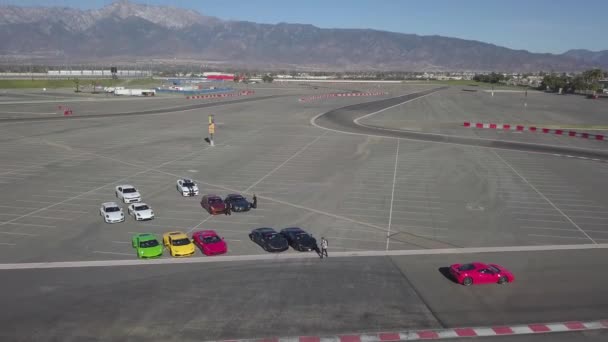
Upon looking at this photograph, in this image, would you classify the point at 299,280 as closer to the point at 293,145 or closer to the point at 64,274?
the point at 64,274

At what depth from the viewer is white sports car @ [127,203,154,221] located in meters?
34.0

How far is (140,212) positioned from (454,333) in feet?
75.1

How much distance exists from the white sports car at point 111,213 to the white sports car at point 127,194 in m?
3.21

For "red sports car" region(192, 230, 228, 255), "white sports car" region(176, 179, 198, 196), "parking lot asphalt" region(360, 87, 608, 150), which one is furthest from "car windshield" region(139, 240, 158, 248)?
"parking lot asphalt" region(360, 87, 608, 150)

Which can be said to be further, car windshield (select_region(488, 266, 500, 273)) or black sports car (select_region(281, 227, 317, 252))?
black sports car (select_region(281, 227, 317, 252))

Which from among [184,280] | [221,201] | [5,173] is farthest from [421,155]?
[5,173]

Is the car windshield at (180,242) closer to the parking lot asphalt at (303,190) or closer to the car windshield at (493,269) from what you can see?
the parking lot asphalt at (303,190)

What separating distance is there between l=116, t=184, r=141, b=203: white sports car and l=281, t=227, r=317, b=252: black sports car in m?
14.2

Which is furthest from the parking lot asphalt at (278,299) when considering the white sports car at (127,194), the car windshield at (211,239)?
the white sports car at (127,194)

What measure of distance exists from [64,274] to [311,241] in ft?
43.9

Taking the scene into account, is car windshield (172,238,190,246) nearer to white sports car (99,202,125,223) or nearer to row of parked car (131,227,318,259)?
row of parked car (131,227,318,259)

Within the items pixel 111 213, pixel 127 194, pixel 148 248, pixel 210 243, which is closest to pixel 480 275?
pixel 210 243

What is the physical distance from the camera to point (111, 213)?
33625 millimetres

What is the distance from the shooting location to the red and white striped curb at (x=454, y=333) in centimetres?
1914
